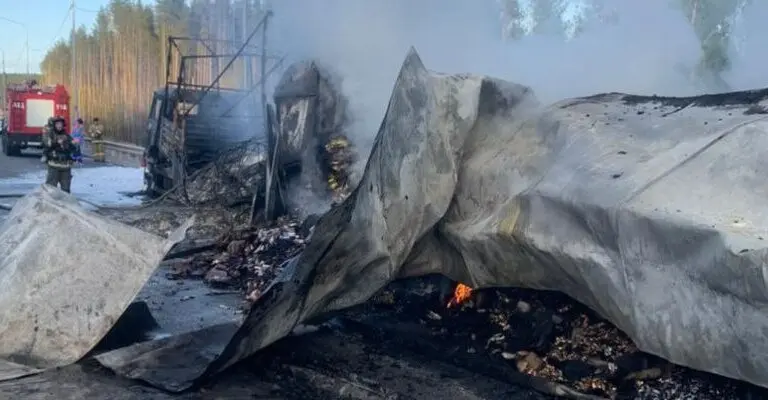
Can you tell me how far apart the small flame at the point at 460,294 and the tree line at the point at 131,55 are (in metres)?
16.9

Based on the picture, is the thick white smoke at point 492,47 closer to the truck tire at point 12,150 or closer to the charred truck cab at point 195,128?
the charred truck cab at point 195,128

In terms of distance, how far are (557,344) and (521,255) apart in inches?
29.9

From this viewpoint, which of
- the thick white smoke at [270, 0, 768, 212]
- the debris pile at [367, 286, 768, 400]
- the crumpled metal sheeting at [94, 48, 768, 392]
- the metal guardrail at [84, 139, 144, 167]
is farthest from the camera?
the metal guardrail at [84, 139, 144, 167]

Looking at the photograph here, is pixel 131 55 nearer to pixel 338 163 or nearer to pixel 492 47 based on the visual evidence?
pixel 338 163

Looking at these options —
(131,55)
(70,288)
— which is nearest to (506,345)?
(70,288)

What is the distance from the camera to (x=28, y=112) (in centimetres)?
2577

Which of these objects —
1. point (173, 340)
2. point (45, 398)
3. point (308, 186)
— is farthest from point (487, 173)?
point (308, 186)

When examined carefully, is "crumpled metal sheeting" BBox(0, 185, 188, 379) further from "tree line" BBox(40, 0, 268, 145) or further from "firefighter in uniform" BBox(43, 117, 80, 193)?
"tree line" BBox(40, 0, 268, 145)

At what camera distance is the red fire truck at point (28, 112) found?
1001 inches

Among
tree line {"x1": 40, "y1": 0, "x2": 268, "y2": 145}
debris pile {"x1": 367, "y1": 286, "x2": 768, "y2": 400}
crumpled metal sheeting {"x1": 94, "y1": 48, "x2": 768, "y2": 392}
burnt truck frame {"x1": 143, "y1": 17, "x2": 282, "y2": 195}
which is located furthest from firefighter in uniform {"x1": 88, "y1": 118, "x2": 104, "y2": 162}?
crumpled metal sheeting {"x1": 94, "y1": 48, "x2": 768, "y2": 392}

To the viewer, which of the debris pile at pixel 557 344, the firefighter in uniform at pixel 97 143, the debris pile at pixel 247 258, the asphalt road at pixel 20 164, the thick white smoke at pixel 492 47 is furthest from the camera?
the firefighter in uniform at pixel 97 143

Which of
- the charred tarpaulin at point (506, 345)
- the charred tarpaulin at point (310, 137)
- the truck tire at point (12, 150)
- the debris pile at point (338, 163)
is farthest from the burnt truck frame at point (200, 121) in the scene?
the truck tire at point (12, 150)

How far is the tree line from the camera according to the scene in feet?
85.3

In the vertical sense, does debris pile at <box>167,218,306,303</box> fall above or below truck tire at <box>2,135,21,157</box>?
above
